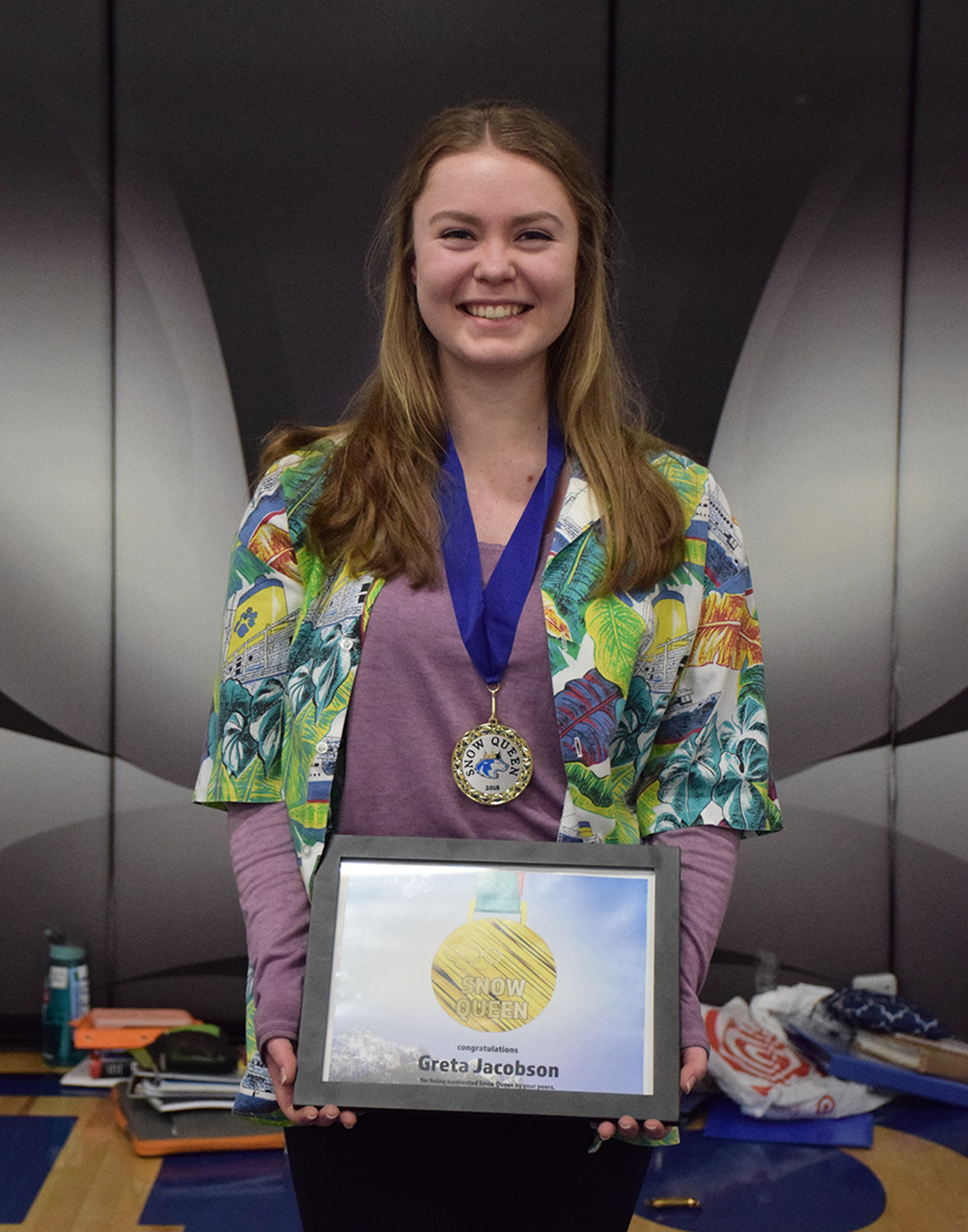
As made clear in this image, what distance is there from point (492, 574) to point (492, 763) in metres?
0.19

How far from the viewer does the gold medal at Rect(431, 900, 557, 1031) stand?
1089 millimetres

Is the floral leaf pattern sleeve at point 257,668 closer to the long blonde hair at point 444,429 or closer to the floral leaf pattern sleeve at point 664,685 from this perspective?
the long blonde hair at point 444,429

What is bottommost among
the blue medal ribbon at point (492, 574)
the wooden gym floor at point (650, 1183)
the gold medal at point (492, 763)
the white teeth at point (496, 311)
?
the wooden gym floor at point (650, 1183)

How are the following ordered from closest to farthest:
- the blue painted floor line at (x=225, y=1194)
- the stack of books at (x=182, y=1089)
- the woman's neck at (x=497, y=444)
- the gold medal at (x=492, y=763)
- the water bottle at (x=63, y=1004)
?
the gold medal at (x=492, y=763) → the woman's neck at (x=497, y=444) → the blue painted floor line at (x=225, y=1194) → the stack of books at (x=182, y=1089) → the water bottle at (x=63, y=1004)

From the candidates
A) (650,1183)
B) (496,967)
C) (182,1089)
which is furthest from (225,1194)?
(496,967)

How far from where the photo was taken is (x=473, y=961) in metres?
1.10

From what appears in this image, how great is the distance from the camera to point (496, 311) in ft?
4.00

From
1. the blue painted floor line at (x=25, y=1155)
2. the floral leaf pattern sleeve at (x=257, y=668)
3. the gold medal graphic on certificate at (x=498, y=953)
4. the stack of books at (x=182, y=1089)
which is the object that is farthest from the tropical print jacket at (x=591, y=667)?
the stack of books at (x=182, y=1089)

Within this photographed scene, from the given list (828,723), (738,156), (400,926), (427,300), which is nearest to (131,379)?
(738,156)

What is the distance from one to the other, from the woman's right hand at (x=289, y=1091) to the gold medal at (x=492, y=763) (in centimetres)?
27

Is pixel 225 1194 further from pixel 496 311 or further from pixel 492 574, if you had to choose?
pixel 496 311

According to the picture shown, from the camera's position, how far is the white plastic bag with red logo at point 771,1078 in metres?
3.08

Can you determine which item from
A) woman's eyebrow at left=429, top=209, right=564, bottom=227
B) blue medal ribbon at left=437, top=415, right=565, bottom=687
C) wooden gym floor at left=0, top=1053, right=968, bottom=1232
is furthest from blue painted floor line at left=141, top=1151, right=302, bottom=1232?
woman's eyebrow at left=429, top=209, right=564, bottom=227

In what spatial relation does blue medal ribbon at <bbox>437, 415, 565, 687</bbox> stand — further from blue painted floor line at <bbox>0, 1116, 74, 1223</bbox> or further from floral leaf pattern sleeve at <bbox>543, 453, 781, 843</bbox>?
blue painted floor line at <bbox>0, 1116, 74, 1223</bbox>
